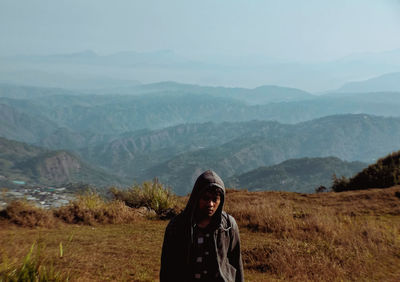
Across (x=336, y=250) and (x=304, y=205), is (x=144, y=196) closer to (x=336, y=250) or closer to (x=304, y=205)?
(x=304, y=205)

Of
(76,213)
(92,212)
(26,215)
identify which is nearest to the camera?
(26,215)

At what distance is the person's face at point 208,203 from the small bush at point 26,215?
7.30 metres

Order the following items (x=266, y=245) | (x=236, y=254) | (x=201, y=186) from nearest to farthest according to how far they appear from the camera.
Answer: (x=201, y=186), (x=236, y=254), (x=266, y=245)

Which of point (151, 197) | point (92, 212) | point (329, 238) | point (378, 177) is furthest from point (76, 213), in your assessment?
point (378, 177)

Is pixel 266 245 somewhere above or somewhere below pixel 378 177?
below

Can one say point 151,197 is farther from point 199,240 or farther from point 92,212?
point 199,240

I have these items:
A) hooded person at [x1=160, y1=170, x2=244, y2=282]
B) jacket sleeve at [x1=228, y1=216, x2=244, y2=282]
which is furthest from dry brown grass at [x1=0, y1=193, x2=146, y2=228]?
jacket sleeve at [x1=228, y1=216, x2=244, y2=282]

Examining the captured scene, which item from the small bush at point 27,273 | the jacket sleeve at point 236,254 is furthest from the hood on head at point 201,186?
the small bush at point 27,273

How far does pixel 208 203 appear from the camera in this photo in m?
3.21

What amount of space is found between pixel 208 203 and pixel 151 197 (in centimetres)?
979

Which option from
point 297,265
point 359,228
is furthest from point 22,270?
point 359,228

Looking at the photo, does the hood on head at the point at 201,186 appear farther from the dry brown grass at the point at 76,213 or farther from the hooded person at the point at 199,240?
the dry brown grass at the point at 76,213

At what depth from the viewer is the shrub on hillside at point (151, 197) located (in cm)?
1230

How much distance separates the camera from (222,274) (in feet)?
10.8
